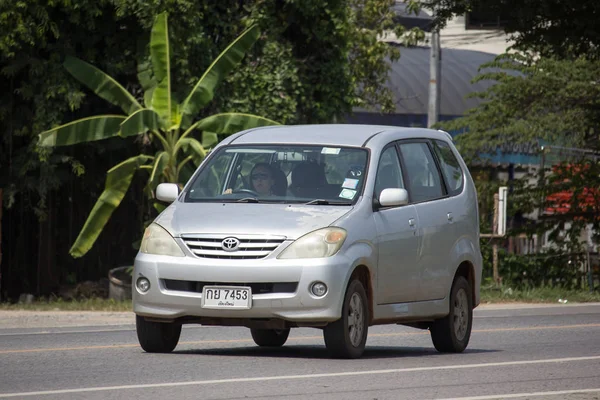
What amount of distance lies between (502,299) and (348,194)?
1170 cm

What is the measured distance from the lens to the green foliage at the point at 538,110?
2958cm

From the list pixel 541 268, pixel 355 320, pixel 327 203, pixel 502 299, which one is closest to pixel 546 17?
pixel 327 203

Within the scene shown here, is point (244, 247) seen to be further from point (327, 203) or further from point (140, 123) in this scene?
point (140, 123)

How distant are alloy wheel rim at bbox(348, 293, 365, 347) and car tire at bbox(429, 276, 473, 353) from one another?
64.4 inches

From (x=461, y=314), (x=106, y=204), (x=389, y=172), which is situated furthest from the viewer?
(x=106, y=204)

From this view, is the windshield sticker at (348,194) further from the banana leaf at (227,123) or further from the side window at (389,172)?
the banana leaf at (227,123)

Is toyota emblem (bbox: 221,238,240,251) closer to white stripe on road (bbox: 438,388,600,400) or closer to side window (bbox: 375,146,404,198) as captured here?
side window (bbox: 375,146,404,198)

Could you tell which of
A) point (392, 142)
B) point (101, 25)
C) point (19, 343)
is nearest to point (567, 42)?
point (392, 142)

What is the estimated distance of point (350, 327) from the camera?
10516 millimetres

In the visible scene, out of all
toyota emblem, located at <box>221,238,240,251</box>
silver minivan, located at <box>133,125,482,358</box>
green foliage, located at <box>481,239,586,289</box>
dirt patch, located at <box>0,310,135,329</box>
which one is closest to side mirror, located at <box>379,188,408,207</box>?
silver minivan, located at <box>133,125,482,358</box>

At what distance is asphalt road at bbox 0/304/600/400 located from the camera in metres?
8.51

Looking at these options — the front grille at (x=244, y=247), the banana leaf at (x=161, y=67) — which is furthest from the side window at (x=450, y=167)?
the banana leaf at (x=161, y=67)

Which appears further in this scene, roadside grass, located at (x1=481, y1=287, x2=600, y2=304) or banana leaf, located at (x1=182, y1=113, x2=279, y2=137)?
roadside grass, located at (x1=481, y1=287, x2=600, y2=304)

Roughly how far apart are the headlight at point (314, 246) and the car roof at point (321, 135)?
4.64 ft
